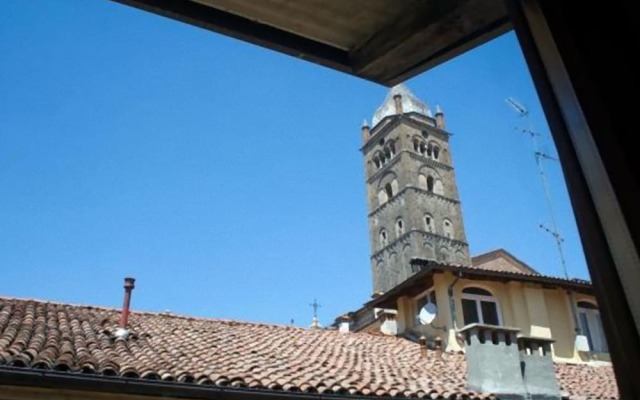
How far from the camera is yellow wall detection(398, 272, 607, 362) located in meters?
14.3

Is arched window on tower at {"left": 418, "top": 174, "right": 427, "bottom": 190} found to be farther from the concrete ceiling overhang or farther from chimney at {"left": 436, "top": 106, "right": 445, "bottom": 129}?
the concrete ceiling overhang

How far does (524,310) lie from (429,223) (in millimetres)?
38819

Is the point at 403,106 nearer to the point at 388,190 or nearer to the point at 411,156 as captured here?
the point at 411,156

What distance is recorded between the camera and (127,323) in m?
10.8

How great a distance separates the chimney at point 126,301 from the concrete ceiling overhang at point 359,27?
9399 mm

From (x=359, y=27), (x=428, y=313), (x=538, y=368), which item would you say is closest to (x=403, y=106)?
(x=428, y=313)

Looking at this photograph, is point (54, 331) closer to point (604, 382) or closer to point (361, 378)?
point (361, 378)

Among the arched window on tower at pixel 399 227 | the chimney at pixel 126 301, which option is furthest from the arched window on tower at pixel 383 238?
the chimney at pixel 126 301

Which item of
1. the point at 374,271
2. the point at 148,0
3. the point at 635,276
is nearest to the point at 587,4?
the point at 635,276

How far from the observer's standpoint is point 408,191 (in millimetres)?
53500

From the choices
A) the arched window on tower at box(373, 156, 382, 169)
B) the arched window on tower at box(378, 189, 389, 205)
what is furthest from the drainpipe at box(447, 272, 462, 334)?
the arched window on tower at box(373, 156, 382, 169)

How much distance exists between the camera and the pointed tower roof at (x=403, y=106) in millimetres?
59438

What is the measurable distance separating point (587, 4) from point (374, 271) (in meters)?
54.8

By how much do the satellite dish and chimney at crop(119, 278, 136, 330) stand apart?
682 cm
